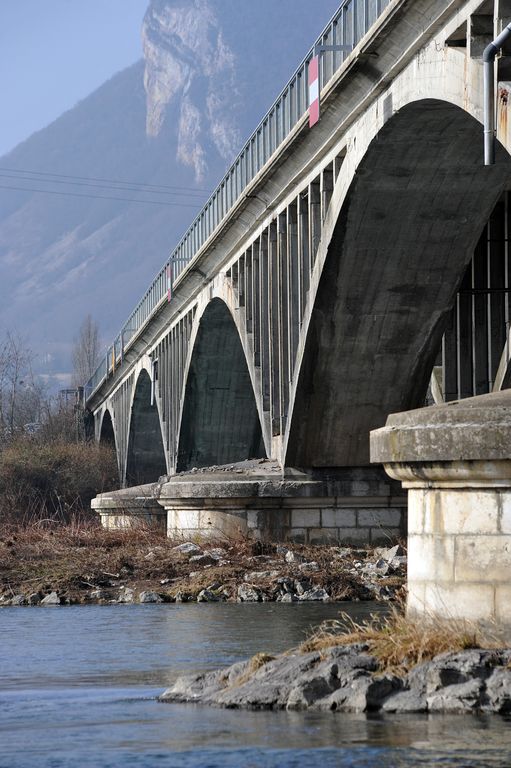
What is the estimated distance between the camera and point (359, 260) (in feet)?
83.4

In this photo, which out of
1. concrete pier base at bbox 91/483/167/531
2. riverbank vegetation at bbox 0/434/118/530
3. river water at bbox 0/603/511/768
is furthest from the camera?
riverbank vegetation at bbox 0/434/118/530

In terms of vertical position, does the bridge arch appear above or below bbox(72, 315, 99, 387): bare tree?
below

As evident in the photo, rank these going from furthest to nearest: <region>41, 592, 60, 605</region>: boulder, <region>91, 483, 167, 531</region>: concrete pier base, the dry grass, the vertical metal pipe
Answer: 1. <region>91, 483, 167, 531</region>: concrete pier base
2. <region>41, 592, 60, 605</region>: boulder
3. the vertical metal pipe
4. the dry grass

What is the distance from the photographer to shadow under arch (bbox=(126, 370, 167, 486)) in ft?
214

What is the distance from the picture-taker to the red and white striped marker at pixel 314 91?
2442 cm

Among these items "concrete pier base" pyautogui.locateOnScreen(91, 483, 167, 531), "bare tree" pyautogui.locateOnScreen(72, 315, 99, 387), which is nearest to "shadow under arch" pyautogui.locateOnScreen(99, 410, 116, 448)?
"concrete pier base" pyautogui.locateOnScreen(91, 483, 167, 531)

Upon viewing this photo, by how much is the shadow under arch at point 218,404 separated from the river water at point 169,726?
2838 centimetres

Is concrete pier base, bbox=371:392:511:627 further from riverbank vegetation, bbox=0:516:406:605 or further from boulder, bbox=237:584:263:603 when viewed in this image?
boulder, bbox=237:584:263:603

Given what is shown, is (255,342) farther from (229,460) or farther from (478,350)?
(229,460)

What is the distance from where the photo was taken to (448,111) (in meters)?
20.1

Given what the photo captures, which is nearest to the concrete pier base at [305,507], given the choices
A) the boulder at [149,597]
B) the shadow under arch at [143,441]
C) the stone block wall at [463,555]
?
the boulder at [149,597]

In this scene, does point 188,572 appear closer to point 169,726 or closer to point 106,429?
point 169,726

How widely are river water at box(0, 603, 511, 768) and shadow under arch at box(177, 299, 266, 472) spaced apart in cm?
2838

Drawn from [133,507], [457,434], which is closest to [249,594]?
[457,434]
